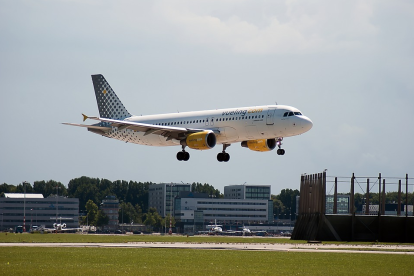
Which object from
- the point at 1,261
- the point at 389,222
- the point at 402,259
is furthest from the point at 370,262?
the point at 389,222

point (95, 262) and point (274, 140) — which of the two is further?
point (274, 140)

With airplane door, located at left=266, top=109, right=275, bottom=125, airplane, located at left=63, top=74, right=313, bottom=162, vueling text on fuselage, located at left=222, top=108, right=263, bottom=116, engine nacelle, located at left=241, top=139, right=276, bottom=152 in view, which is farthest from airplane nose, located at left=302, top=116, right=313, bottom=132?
engine nacelle, located at left=241, top=139, right=276, bottom=152

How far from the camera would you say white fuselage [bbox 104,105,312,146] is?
63.8 meters

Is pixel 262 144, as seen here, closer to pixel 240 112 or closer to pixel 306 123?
pixel 240 112

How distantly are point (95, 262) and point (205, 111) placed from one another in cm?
3224

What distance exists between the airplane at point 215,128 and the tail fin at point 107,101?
273cm

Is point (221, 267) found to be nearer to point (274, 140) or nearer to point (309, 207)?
point (274, 140)

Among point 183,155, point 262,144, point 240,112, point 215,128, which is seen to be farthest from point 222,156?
point 240,112

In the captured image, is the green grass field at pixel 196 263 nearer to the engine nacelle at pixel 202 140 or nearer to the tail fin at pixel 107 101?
the engine nacelle at pixel 202 140

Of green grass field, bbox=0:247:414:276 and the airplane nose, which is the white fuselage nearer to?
the airplane nose

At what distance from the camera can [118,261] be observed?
135 ft

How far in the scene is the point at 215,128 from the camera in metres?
68.0

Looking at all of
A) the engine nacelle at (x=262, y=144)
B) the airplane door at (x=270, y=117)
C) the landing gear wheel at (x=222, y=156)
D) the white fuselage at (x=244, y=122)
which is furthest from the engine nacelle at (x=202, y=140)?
the engine nacelle at (x=262, y=144)

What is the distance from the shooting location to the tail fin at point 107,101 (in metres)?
82.3
